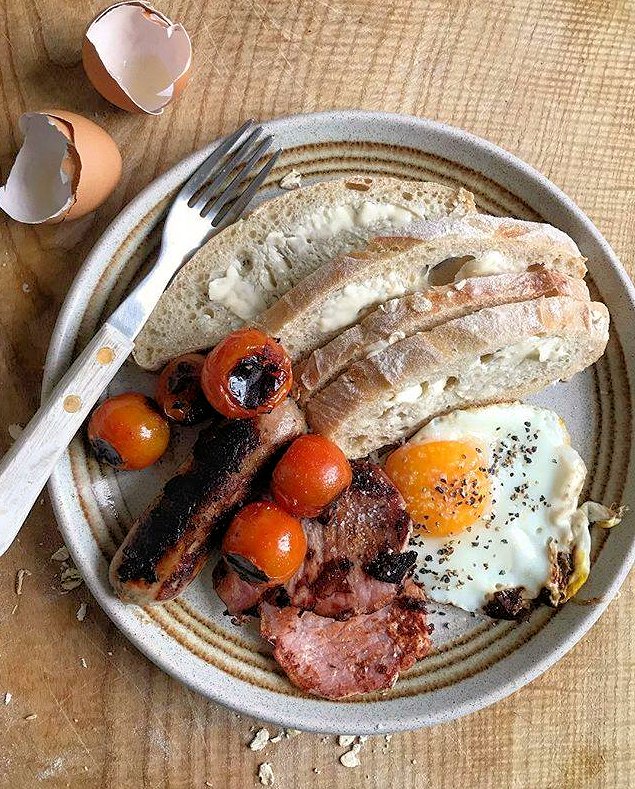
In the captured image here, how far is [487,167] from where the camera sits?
117 inches

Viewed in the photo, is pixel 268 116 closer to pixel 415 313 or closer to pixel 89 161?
pixel 89 161

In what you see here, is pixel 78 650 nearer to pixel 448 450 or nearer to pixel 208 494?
pixel 208 494

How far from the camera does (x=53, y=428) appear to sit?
8.47 feet

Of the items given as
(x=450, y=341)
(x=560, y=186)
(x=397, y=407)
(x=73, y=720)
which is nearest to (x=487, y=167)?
(x=560, y=186)

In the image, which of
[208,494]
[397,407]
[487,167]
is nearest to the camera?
[208,494]

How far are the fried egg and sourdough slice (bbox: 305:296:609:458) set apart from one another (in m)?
0.10

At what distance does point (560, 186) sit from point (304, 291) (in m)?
1.18

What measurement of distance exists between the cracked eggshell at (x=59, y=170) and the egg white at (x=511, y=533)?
146 cm

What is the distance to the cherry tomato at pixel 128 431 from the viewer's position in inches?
102

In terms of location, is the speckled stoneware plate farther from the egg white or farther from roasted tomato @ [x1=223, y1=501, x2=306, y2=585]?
roasted tomato @ [x1=223, y1=501, x2=306, y2=585]

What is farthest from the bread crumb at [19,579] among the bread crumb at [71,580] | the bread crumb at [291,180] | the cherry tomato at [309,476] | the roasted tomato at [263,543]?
the bread crumb at [291,180]

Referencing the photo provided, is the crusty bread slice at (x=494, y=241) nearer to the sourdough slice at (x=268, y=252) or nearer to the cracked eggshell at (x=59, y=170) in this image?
the sourdough slice at (x=268, y=252)

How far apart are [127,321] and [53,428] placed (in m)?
0.42

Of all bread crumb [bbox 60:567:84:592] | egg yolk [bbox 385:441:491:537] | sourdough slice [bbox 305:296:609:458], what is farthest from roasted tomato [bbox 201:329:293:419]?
bread crumb [bbox 60:567:84:592]
